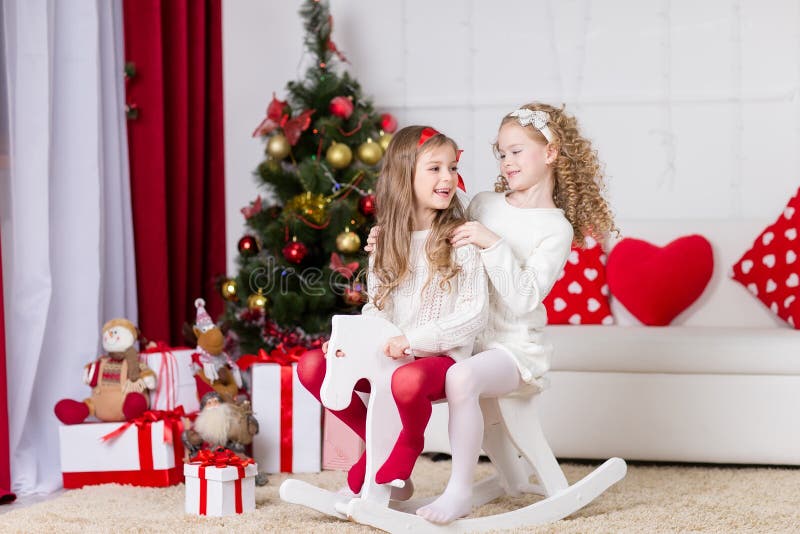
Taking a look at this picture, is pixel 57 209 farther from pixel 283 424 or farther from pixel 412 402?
pixel 412 402

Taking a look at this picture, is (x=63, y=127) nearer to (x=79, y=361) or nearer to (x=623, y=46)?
(x=79, y=361)

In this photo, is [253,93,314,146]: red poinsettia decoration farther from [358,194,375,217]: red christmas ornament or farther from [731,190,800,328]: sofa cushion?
[731,190,800,328]: sofa cushion

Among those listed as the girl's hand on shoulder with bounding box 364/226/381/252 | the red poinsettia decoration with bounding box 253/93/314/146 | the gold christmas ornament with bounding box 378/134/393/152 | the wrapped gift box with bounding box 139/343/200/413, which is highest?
the red poinsettia decoration with bounding box 253/93/314/146

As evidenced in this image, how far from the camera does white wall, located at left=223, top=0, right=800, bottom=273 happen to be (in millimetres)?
3289

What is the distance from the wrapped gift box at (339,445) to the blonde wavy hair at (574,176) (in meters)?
0.80

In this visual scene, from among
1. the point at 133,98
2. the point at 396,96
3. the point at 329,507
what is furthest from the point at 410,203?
the point at 396,96

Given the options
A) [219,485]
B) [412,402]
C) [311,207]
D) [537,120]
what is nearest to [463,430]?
[412,402]

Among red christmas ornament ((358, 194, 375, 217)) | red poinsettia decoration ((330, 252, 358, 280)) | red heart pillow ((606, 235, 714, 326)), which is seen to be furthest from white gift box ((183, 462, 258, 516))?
red heart pillow ((606, 235, 714, 326))

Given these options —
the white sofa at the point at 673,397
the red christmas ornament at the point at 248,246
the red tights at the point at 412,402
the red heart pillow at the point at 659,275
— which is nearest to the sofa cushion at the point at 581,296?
the red heart pillow at the point at 659,275

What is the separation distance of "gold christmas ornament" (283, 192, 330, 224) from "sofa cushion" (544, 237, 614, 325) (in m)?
0.73

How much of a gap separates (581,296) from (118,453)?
4.69 ft

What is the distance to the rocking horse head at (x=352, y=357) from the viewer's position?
1845 millimetres

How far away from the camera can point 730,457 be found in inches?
99.8

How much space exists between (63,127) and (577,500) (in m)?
1.65
